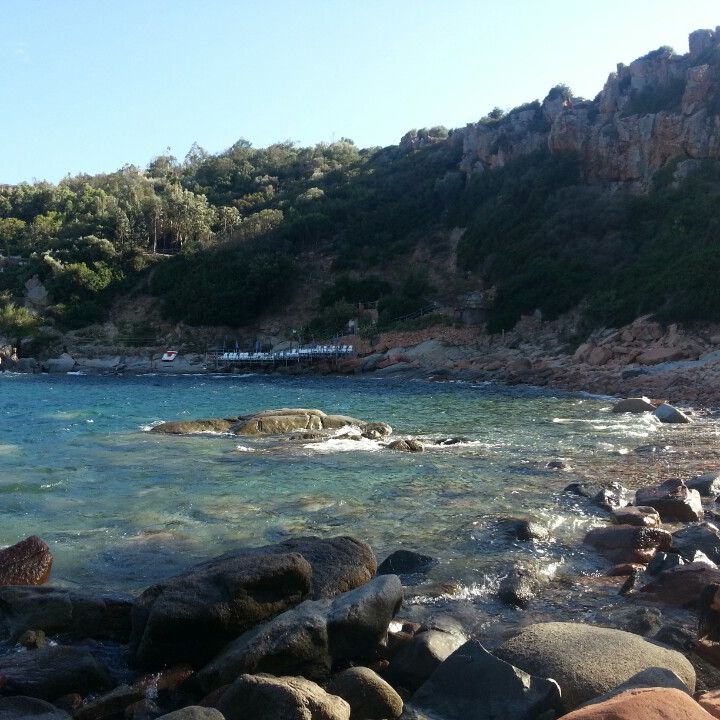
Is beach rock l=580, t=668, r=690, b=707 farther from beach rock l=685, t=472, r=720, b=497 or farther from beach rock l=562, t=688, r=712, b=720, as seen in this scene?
beach rock l=685, t=472, r=720, b=497

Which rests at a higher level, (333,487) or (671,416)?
(333,487)

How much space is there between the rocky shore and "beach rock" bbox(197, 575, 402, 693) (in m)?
0.01

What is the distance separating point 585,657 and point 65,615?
4422mm

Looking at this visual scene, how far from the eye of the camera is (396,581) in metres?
6.36

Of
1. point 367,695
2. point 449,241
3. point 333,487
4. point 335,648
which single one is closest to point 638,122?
point 449,241

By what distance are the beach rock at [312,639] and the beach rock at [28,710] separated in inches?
40.3

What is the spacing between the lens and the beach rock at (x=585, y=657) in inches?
199

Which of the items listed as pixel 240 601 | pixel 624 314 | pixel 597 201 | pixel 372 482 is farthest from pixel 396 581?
pixel 597 201

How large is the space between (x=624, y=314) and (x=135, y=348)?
35.2 meters

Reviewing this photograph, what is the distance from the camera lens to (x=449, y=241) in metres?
60.7

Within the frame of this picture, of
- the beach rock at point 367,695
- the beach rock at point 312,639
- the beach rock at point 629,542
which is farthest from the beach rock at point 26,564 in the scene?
the beach rock at point 629,542

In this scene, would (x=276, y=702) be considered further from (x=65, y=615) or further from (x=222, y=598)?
(x=65, y=615)

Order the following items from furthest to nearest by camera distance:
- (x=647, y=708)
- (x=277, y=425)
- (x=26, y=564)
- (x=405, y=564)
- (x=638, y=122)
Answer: (x=638, y=122) → (x=277, y=425) → (x=405, y=564) → (x=26, y=564) → (x=647, y=708)

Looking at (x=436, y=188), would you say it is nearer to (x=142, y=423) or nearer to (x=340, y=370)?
(x=340, y=370)
